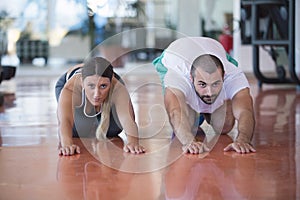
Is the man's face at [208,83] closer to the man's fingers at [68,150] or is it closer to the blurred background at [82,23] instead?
the man's fingers at [68,150]

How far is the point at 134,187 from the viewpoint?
163 cm

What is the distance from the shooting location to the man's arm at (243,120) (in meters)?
2.21

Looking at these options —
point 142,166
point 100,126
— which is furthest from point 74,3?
point 142,166

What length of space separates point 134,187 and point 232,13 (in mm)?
6647

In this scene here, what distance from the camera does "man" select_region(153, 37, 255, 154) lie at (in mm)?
2148

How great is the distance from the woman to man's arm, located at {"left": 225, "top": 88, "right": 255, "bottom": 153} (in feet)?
1.35

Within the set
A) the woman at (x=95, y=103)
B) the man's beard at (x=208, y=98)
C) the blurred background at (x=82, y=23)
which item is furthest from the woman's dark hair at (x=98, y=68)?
the blurred background at (x=82, y=23)

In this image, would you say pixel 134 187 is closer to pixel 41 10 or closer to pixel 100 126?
pixel 100 126

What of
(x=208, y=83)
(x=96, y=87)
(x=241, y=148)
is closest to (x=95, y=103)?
(x=96, y=87)

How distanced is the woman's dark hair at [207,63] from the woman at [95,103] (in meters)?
0.32

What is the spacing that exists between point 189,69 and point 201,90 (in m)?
0.11

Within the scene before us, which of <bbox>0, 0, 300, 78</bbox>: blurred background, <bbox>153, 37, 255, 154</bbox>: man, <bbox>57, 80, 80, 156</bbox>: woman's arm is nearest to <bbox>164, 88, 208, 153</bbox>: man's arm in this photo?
<bbox>153, 37, 255, 154</bbox>: man

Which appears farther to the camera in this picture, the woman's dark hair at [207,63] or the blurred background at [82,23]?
the blurred background at [82,23]

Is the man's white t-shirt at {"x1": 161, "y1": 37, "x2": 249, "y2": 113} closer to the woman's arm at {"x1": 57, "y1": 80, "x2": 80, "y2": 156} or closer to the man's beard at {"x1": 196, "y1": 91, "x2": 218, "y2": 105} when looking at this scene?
the man's beard at {"x1": 196, "y1": 91, "x2": 218, "y2": 105}
